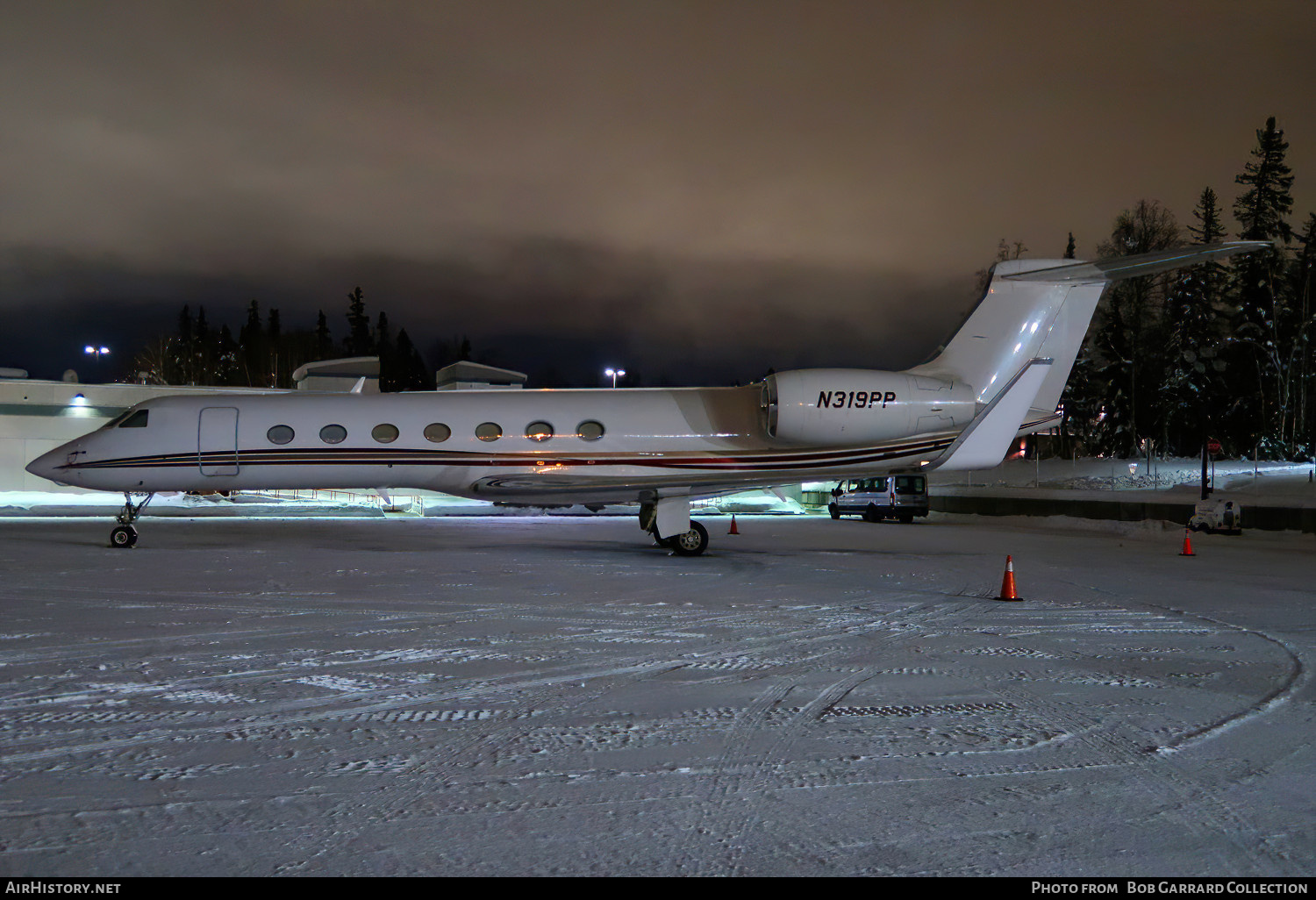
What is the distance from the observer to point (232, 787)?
395 centimetres

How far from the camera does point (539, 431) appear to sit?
593 inches

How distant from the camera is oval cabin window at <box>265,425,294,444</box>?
50.1ft

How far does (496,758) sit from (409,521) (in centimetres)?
1930

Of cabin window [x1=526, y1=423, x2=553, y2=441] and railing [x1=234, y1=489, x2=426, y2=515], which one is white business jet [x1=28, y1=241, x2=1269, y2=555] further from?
railing [x1=234, y1=489, x2=426, y2=515]

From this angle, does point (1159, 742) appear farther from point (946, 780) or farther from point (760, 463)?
point (760, 463)

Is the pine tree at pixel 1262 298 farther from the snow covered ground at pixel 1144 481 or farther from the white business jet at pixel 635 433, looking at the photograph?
the white business jet at pixel 635 433

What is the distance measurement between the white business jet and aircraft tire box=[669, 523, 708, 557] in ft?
0.08

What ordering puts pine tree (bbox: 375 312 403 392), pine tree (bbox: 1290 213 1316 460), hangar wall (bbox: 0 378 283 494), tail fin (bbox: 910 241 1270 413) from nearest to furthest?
tail fin (bbox: 910 241 1270 413) < hangar wall (bbox: 0 378 283 494) < pine tree (bbox: 1290 213 1316 460) < pine tree (bbox: 375 312 403 392)

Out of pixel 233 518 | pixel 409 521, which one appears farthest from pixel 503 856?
pixel 233 518

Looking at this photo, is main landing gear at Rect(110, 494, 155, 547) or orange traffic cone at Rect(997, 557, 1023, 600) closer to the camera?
orange traffic cone at Rect(997, 557, 1023, 600)

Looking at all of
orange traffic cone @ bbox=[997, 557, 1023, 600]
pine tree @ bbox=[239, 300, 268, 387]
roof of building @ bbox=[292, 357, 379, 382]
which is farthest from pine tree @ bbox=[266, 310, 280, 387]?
orange traffic cone @ bbox=[997, 557, 1023, 600]

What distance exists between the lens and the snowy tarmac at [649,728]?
340 centimetres

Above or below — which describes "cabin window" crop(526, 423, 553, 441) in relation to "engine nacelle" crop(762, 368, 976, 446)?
below

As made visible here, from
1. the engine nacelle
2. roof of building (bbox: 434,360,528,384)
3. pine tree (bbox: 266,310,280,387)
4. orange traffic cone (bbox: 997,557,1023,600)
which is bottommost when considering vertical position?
orange traffic cone (bbox: 997,557,1023,600)
